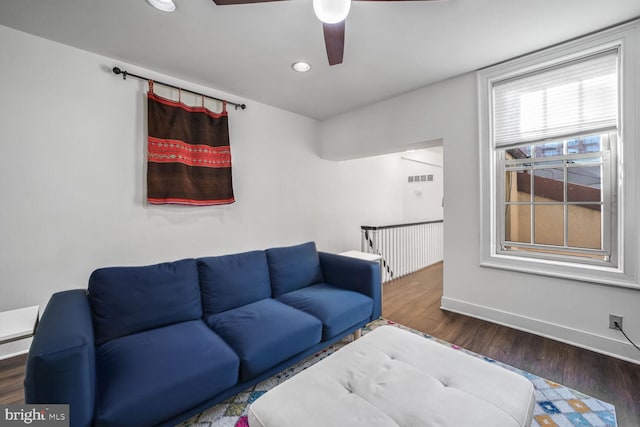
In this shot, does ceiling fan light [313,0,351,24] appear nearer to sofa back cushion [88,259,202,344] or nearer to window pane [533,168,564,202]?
sofa back cushion [88,259,202,344]

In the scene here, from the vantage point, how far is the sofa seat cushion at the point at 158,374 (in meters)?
1.12

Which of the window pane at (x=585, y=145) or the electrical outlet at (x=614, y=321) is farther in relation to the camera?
the window pane at (x=585, y=145)

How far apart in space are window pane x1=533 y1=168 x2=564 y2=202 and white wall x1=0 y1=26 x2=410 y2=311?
300 centimetres

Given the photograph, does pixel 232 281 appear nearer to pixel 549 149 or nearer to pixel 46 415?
pixel 46 415

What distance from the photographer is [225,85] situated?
9.07 ft

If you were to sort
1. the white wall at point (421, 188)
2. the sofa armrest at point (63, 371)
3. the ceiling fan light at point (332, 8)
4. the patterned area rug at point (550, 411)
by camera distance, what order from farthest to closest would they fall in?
the white wall at point (421, 188), the patterned area rug at point (550, 411), the ceiling fan light at point (332, 8), the sofa armrest at point (63, 371)

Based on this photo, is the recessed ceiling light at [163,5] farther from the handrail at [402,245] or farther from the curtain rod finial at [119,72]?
the handrail at [402,245]

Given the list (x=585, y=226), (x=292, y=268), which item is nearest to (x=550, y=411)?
(x=585, y=226)

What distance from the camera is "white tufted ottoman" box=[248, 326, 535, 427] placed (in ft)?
3.17

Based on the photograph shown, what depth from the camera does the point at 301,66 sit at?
242 cm

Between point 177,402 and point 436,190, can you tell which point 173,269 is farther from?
point 436,190

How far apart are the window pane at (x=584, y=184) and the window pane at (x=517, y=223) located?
0.35 meters

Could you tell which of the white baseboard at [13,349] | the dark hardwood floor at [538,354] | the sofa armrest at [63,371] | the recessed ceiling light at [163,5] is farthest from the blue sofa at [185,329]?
the recessed ceiling light at [163,5]

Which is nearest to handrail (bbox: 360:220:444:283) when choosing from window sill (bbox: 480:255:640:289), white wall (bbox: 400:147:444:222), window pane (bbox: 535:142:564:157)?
white wall (bbox: 400:147:444:222)
